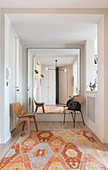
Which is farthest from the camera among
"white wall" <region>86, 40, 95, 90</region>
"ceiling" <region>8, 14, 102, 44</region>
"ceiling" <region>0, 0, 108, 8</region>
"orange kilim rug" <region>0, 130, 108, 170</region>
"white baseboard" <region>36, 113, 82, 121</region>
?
"white baseboard" <region>36, 113, 82, 121</region>

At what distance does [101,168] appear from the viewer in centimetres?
196

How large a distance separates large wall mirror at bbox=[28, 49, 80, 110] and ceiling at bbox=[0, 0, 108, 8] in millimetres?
1906

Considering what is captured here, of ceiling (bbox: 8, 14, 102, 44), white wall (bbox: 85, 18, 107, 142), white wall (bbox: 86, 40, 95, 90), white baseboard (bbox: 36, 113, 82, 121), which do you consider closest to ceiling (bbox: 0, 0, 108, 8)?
ceiling (bbox: 8, 14, 102, 44)

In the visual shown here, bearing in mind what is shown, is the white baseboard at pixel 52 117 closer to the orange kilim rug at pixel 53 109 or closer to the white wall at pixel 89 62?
the orange kilim rug at pixel 53 109

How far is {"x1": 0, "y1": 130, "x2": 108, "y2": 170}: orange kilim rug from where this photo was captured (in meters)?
2.03

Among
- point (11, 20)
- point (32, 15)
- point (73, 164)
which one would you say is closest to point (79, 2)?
point (32, 15)

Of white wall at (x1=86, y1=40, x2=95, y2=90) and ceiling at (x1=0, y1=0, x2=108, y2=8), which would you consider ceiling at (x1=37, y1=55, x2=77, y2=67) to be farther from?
ceiling at (x1=0, y1=0, x2=108, y2=8)

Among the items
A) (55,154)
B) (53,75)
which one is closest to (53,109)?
(53,75)

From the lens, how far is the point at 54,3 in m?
2.74

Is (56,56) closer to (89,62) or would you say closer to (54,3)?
(89,62)

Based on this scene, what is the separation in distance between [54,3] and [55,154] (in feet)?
8.36

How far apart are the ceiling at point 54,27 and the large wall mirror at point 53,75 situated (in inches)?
14.1

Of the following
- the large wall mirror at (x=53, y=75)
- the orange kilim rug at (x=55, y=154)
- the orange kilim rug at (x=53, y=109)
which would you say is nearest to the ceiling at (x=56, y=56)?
the large wall mirror at (x=53, y=75)

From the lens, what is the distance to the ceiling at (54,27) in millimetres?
3027
